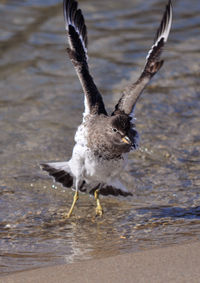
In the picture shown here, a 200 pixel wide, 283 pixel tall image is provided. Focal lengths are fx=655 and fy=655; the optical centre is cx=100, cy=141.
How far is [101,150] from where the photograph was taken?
270 inches

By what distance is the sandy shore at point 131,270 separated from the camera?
4664 mm

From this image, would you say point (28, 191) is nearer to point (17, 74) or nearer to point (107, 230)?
point (107, 230)

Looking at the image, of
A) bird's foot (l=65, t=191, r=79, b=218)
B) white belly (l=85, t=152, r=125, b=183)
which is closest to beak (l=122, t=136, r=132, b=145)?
white belly (l=85, t=152, r=125, b=183)

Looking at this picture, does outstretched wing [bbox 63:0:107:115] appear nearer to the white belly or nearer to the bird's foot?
the white belly

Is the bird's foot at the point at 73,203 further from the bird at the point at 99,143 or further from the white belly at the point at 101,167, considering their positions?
the white belly at the point at 101,167

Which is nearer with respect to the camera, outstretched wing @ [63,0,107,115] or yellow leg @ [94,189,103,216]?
yellow leg @ [94,189,103,216]

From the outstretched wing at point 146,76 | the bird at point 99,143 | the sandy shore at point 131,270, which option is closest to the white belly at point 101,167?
the bird at point 99,143

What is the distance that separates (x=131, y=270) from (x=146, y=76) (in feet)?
10.5

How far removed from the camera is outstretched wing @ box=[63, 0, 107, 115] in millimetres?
7344

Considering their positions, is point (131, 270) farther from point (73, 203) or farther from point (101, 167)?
point (73, 203)

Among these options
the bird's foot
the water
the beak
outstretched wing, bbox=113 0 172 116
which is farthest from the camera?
outstretched wing, bbox=113 0 172 116

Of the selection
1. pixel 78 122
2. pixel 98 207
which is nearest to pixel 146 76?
pixel 98 207

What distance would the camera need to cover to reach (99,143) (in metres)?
6.89

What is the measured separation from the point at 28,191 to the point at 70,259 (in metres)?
2.12
